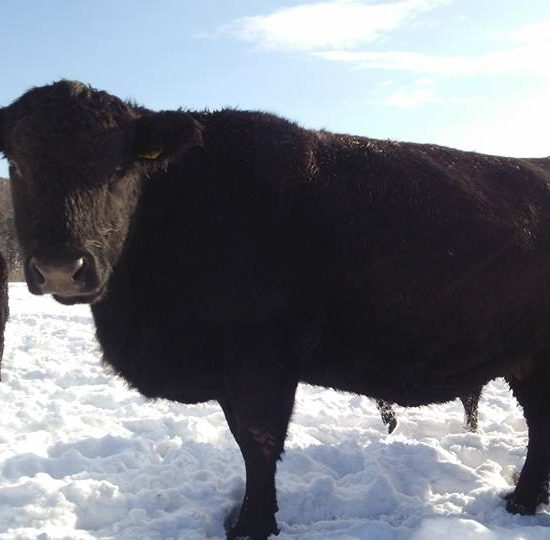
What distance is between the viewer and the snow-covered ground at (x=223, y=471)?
13.9ft

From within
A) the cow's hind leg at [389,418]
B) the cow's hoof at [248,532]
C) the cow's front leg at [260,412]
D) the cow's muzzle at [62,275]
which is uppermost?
the cow's muzzle at [62,275]

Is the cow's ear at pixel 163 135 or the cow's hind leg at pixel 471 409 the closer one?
the cow's ear at pixel 163 135

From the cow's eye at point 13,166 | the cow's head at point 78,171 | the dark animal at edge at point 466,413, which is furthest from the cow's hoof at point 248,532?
the cow's eye at point 13,166

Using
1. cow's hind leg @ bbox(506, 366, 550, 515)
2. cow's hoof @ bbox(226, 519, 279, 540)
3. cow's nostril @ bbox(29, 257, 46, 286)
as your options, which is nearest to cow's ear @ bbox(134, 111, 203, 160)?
cow's nostril @ bbox(29, 257, 46, 286)

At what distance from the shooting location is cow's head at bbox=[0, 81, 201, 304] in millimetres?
3348

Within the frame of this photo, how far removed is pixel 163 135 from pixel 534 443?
359 cm

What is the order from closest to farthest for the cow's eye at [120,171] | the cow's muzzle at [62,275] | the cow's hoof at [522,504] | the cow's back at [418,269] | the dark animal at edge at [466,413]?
1. the cow's muzzle at [62,275]
2. the cow's eye at [120,171]
3. the cow's back at [418,269]
4. the cow's hoof at [522,504]
5. the dark animal at edge at [466,413]

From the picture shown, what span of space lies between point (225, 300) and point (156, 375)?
0.72 meters

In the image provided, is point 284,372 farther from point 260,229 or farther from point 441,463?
point 441,463

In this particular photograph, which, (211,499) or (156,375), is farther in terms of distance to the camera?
(211,499)

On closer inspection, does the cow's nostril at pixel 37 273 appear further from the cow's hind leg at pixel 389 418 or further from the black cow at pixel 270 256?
the cow's hind leg at pixel 389 418

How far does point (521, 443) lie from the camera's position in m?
6.07

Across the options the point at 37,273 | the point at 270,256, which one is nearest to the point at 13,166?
the point at 37,273

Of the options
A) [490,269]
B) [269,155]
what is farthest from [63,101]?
[490,269]
